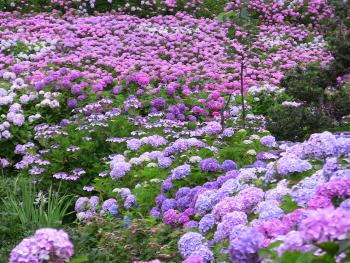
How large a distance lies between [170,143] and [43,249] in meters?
4.19

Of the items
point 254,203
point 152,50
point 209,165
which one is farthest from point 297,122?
point 152,50

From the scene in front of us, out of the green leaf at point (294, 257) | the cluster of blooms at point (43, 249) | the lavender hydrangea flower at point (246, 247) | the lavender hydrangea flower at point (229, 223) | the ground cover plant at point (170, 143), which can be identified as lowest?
the ground cover plant at point (170, 143)

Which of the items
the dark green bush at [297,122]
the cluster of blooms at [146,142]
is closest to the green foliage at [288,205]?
the cluster of blooms at [146,142]

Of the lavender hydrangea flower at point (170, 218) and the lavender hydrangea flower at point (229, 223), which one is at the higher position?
the lavender hydrangea flower at point (229, 223)

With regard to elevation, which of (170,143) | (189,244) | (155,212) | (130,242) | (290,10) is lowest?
(290,10)

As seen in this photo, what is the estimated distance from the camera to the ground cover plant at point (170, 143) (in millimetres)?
3178

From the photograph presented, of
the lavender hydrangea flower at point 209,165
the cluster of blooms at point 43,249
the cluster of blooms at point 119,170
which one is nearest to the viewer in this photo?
the cluster of blooms at point 43,249

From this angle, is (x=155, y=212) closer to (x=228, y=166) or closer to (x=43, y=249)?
Result: (x=228, y=166)

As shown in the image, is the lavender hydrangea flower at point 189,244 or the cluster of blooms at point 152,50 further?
the cluster of blooms at point 152,50

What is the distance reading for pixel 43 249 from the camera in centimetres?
218

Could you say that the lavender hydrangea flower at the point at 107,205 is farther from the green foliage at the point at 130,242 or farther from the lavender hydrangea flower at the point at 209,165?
the lavender hydrangea flower at the point at 209,165

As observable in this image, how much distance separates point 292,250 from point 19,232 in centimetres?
307

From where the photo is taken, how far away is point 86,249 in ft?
13.9

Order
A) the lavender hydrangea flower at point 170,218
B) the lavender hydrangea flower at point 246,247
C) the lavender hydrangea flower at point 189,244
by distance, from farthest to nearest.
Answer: the lavender hydrangea flower at point 170,218, the lavender hydrangea flower at point 189,244, the lavender hydrangea flower at point 246,247
